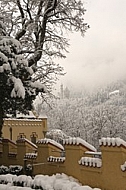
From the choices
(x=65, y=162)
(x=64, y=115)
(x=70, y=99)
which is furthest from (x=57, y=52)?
(x=70, y=99)

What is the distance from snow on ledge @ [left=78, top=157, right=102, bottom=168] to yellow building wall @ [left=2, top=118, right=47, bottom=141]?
89.3 ft

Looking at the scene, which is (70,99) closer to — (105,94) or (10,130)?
(105,94)

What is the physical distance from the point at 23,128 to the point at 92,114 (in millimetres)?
30896

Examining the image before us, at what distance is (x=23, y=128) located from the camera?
39844 mm

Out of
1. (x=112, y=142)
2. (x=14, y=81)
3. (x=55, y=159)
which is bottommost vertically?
(x=55, y=159)

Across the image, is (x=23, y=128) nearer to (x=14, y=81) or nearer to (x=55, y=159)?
(x=14, y=81)

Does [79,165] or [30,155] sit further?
[30,155]

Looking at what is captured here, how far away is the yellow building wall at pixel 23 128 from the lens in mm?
38656

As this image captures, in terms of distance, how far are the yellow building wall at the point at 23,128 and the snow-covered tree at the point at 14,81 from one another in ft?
73.6

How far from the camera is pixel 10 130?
38.9 metres

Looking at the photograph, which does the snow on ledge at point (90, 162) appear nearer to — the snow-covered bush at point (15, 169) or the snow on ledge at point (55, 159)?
the snow on ledge at point (55, 159)

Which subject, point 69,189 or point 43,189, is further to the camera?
point 43,189

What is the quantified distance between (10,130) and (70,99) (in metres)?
43.9

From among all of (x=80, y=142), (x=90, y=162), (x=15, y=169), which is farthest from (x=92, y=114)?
(x=90, y=162)
